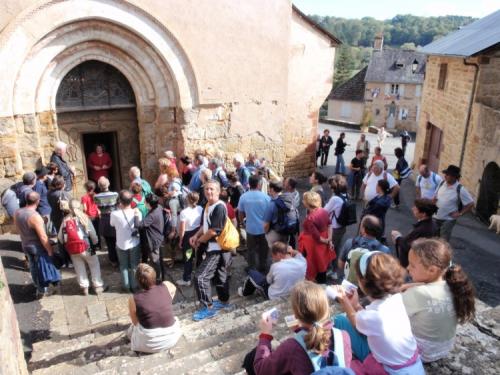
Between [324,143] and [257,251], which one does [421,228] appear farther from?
[324,143]

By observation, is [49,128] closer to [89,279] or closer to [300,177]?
[89,279]

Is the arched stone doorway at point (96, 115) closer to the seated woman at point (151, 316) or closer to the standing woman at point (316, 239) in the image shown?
the standing woman at point (316, 239)

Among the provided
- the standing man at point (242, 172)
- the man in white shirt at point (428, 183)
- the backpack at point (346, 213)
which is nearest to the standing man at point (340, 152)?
the man in white shirt at point (428, 183)

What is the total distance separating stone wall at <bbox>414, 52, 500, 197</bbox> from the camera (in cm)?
918

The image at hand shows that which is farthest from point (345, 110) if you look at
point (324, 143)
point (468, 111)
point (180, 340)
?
point (180, 340)

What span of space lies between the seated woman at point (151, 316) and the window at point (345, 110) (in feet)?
147

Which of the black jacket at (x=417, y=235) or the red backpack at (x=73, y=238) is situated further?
the red backpack at (x=73, y=238)

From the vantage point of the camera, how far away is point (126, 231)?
5.48 meters

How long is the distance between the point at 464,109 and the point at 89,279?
9528 mm

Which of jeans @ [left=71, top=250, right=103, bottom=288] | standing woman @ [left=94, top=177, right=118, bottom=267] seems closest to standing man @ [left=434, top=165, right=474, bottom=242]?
standing woman @ [left=94, top=177, right=118, bottom=267]

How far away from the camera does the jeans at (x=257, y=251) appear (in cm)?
602

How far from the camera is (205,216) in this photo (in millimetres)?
5121

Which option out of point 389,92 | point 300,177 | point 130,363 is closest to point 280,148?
point 300,177

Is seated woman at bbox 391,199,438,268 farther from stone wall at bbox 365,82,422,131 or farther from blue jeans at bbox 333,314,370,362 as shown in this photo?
stone wall at bbox 365,82,422,131
